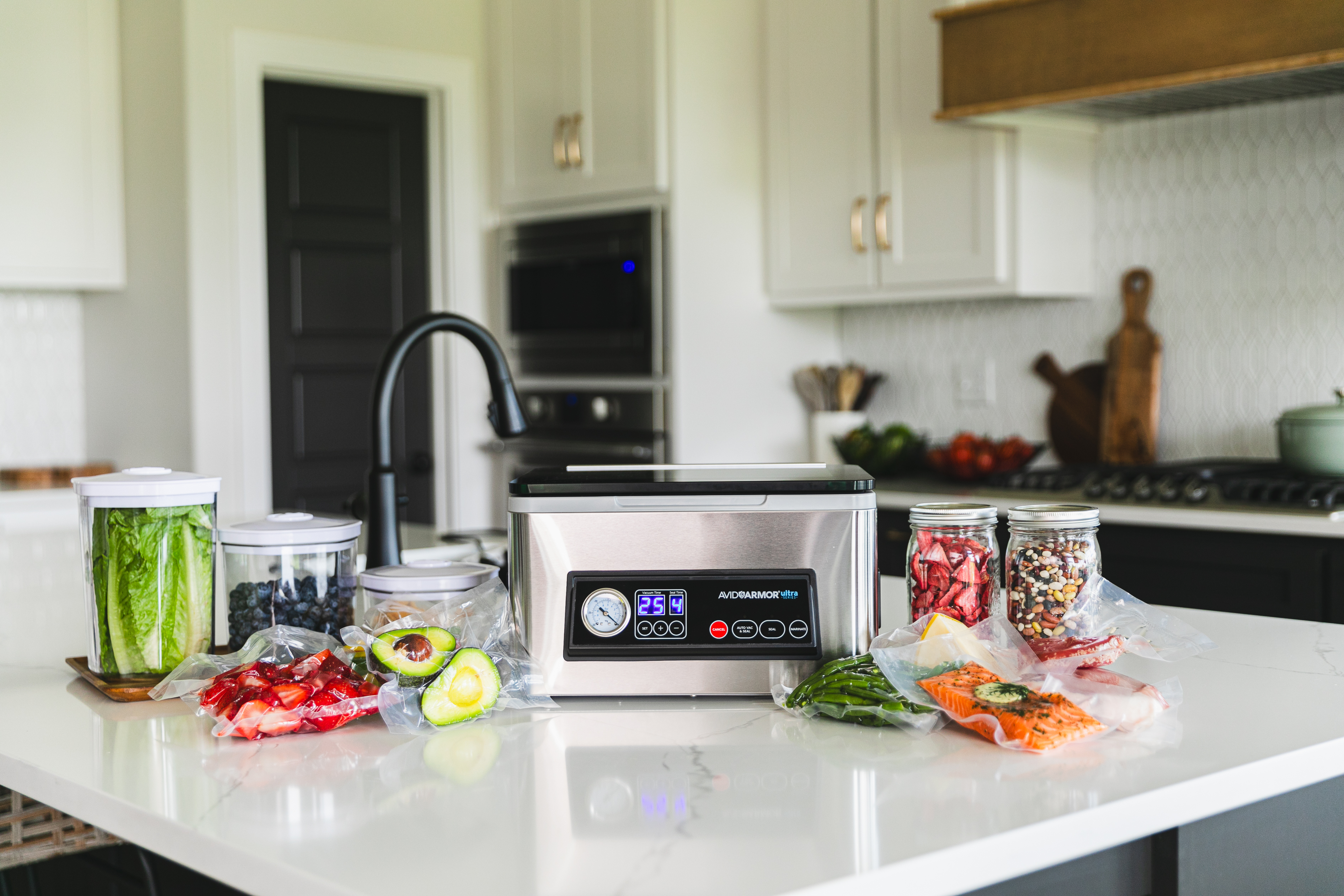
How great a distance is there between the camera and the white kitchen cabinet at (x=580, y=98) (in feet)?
12.3

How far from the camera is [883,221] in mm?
3557

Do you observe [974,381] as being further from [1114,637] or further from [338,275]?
[1114,637]

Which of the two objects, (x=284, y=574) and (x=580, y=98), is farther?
(x=580, y=98)

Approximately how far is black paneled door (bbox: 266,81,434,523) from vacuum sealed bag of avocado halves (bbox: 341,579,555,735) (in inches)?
114

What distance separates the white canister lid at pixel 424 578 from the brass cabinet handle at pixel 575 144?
9.08 feet

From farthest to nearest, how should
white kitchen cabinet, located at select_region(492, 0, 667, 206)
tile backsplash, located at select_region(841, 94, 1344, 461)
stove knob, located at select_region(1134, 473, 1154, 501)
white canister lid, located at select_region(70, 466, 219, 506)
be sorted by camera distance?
white kitchen cabinet, located at select_region(492, 0, 667, 206) < tile backsplash, located at select_region(841, 94, 1344, 461) < stove knob, located at select_region(1134, 473, 1154, 501) < white canister lid, located at select_region(70, 466, 219, 506)

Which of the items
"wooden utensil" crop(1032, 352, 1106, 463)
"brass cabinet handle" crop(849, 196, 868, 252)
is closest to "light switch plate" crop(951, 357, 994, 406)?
"wooden utensil" crop(1032, 352, 1106, 463)

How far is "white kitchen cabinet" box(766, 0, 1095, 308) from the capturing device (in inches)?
131

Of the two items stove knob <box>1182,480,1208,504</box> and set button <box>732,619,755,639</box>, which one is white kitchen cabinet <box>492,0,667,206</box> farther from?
set button <box>732,619,755,639</box>

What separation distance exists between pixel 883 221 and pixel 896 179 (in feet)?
0.37

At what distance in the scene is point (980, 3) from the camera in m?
3.04

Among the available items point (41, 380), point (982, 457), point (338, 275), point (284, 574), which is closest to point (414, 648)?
point (284, 574)

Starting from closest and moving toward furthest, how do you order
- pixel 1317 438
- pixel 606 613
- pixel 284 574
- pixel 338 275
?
pixel 606 613 → pixel 284 574 → pixel 1317 438 → pixel 338 275

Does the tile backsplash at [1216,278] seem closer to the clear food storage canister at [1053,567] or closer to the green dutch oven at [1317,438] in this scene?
the green dutch oven at [1317,438]
